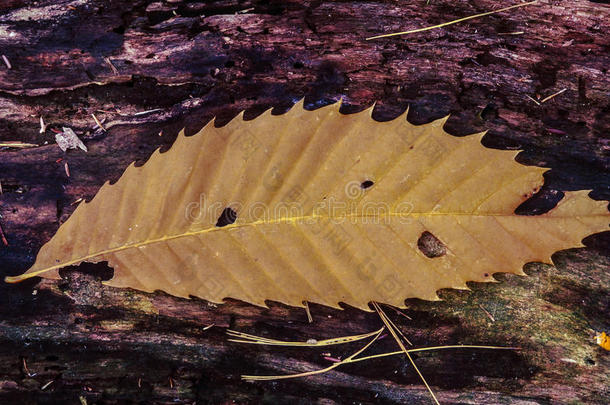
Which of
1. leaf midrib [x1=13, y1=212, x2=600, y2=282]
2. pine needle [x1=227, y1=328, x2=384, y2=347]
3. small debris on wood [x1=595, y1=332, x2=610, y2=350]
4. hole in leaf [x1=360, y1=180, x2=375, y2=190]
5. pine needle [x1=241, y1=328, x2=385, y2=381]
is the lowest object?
pine needle [x1=241, y1=328, x2=385, y2=381]

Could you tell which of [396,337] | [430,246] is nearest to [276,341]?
[396,337]

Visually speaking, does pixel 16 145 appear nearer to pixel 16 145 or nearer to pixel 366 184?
pixel 16 145

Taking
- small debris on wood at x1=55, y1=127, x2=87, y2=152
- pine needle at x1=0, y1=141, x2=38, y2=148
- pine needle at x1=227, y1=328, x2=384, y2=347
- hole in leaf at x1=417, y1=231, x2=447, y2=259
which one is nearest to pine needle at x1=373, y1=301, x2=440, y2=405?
pine needle at x1=227, y1=328, x2=384, y2=347

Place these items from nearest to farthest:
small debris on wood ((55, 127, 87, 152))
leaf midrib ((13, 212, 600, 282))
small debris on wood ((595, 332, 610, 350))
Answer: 1. leaf midrib ((13, 212, 600, 282))
2. small debris on wood ((595, 332, 610, 350))
3. small debris on wood ((55, 127, 87, 152))

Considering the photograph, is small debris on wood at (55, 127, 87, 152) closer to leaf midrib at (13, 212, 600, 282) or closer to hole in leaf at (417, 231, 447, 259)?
leaf midrib at (13, 212, 600, 282)

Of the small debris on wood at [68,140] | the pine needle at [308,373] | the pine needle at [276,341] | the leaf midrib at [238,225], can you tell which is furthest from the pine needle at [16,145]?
the pine needle at [308,373]

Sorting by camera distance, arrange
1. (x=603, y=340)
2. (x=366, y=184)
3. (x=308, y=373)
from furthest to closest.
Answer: (x=308, y=373)
(x=603, y=340)
(x=366, y=184)

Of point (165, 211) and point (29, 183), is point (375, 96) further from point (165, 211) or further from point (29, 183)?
point (29, 183)
